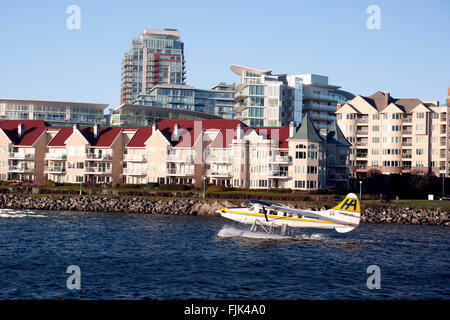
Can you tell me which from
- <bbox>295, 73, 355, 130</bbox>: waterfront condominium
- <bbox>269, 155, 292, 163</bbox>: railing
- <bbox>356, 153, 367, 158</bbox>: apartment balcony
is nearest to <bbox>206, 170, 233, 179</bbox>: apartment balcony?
<bbox>269, 155, 292, 163</bbox>: railing

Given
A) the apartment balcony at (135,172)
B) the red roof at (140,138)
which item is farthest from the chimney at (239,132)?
the apartment balcony at (135,172)

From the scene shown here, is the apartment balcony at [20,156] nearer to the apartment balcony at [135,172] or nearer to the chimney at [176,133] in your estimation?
the apartment balcony at [135,172]

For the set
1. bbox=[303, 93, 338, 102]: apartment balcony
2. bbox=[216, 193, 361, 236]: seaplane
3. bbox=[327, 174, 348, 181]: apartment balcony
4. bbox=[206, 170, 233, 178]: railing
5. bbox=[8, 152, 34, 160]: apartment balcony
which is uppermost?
bbox=[303, 93, 338, 102]: apartment balcony

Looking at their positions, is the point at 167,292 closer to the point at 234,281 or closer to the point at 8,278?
the point at 234,281

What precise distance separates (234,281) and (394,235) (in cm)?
2955

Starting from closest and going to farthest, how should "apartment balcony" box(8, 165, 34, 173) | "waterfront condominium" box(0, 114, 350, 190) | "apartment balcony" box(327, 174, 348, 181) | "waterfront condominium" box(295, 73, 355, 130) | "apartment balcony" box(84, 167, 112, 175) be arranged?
"waterfront condominium" box(0, 114, 350, 190) → "apartment balcony" box(327, 174, 348, 181) → "apartment balcony" box(84, 167, 112, 175) → "apartment balcony" box(8, 165, 34, 173) → "waterfront condominium" box(295, 73, 355, 130)

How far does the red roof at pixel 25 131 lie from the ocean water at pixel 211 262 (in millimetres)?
46990

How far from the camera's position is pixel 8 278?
33188 millimetres

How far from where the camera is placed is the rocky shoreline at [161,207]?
234 feet

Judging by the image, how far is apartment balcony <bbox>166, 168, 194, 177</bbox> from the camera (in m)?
95.2

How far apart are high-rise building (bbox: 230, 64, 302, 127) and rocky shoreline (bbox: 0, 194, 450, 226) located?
75.6 m

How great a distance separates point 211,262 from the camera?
129 feet

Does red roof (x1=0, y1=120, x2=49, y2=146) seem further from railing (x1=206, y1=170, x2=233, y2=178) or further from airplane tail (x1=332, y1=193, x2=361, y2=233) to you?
airplane tail (x1=332, y1=193, x2=361, y2=233)

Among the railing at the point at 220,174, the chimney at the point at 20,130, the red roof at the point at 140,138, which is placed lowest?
the railing at the point at 220,174
